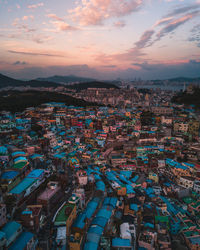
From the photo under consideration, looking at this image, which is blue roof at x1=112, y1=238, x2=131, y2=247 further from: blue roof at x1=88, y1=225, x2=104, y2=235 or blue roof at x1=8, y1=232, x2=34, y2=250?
blue roof at x1=8, y1=232, x2=34, y2=250

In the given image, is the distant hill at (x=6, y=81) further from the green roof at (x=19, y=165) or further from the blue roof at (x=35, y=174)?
the blue roof at (x=35, y=174)

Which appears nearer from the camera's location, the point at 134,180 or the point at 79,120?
the point at 134,180

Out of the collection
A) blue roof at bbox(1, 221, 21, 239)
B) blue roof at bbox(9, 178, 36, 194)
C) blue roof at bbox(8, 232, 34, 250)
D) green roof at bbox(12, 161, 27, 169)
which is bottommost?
blue roof at bbox(8, 232, 34, 250)

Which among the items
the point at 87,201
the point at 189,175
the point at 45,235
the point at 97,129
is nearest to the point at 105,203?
the point at 87,201

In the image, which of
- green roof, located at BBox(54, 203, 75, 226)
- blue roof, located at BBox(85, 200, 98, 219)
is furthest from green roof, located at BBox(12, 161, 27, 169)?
blue roof, located at BBox(85, 200, 98, 219)

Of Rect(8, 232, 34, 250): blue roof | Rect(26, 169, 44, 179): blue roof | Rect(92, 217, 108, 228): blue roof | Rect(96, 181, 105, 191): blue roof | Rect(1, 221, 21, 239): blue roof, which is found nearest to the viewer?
Rect(8, 232, 34, 250): blue roof

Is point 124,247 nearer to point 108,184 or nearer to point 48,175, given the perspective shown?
point 108,184

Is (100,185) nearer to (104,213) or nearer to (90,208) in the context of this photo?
(90,208)
